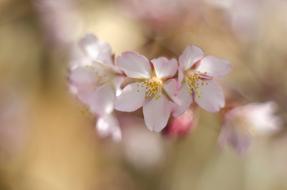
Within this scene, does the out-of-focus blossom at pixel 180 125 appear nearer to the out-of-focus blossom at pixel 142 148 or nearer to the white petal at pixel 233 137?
the white petal at pixel 233 137

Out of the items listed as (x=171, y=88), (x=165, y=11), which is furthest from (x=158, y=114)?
(x=165, y=11)

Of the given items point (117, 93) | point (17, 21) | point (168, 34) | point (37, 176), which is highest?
point (17, 21)

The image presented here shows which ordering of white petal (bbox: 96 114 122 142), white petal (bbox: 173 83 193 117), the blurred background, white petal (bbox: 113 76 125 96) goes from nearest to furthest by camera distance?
white petal (bbox: 173 83 193 117), white petal (bbox: 113 76 125 96), white petal (bbox: 96 114 122 142), the blurred background

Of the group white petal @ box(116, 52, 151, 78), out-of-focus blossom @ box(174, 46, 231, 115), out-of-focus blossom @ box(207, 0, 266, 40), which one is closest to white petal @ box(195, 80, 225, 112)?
out-of-focus blossom @ box(174, 46, 231, 115)

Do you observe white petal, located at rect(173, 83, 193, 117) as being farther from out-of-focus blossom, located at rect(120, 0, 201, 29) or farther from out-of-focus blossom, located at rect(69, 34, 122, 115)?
out-of-focus blossom, located at rect(120, 0, 201, 29)

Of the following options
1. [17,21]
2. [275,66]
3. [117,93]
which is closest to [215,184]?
[275,66]

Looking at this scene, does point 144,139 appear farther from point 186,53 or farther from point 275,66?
point 186,53
